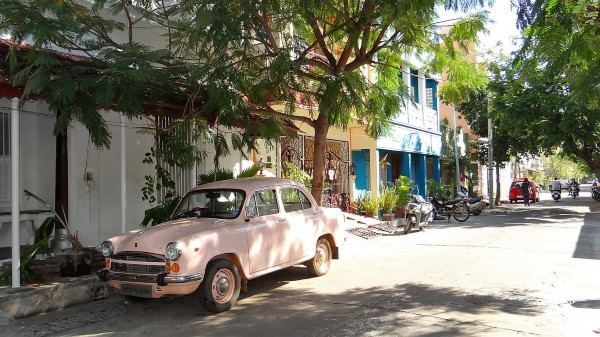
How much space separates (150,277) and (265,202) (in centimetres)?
220

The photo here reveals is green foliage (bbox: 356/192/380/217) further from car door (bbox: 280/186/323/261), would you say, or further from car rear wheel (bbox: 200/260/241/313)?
car rear wheel (bbox: 200/260/241/313)

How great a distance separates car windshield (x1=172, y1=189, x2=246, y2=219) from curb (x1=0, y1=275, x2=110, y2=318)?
63.0 inches

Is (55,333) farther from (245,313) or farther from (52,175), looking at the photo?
(52,175)

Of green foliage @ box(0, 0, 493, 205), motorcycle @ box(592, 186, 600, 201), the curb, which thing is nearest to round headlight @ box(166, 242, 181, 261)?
green foliage @ box(0, 0, 493, 205)

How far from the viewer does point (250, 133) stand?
31.2 ft

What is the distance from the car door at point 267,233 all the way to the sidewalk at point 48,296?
255 cm

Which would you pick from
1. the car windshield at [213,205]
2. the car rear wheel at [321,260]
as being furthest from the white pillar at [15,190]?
the car rear wheel at [321,260]

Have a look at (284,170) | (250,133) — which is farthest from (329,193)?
(250,133)

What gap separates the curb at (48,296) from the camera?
21.5ft

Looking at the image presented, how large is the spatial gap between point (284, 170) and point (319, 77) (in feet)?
22.5

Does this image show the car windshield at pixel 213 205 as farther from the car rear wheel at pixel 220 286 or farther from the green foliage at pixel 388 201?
the green foliage at pixel 388 201

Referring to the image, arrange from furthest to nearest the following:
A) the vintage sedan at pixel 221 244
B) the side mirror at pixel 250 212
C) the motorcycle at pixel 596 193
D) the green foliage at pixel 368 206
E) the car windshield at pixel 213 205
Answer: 1. the motorcycle at pixel 596 193
2. the green foliage at pixel 368 206
3. the car windshield at pixel 213 205
4. the side mirror at pixel 250 212
5. the vintage sedan at pixel 221 244

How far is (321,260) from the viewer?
8.98 m

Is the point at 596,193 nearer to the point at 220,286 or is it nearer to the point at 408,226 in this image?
the point at 408,226
